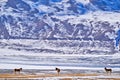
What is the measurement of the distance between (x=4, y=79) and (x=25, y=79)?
272cm

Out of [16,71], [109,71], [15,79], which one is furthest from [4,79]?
[109,71]

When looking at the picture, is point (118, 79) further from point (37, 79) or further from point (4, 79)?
point (4, 79)

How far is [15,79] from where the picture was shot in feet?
189

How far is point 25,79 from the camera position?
190 ft

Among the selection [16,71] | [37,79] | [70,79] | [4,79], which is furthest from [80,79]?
[16,71]

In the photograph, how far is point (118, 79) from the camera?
5853cm

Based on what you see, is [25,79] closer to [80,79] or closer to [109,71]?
[80,79]

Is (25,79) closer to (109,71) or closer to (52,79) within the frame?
(52,79)

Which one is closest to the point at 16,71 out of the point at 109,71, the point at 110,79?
the point at 109,71

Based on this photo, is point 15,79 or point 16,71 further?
point 16,71

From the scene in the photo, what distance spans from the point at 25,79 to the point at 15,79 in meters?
1.16

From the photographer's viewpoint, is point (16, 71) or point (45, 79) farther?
point (16, 71)

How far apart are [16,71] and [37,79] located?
50.9 ft

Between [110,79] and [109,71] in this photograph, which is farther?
[109,71]
